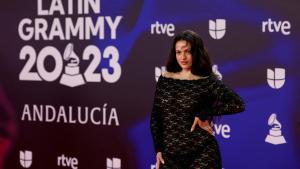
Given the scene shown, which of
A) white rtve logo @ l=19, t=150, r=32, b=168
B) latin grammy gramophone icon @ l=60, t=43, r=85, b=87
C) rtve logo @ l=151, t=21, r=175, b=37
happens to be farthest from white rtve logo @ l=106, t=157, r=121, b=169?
rtve logo @ l=151, t=21, r=175, b=37

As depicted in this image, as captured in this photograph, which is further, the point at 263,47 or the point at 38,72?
the point at 38,72

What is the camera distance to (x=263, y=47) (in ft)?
13.5

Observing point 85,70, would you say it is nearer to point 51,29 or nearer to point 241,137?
point 51,29

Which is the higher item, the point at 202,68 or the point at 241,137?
Result: the point at 202,68

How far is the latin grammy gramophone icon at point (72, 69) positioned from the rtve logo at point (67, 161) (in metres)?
0.64

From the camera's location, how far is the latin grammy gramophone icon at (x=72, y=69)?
496cm

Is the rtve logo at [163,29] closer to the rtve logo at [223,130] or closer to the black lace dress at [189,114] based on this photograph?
the rtve logo at [223,130]

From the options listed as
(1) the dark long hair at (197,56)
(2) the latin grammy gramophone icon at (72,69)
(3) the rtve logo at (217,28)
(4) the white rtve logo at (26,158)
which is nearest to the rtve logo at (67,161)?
(4) the white rtve logo at (26,158)

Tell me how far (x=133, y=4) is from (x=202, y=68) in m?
1.70

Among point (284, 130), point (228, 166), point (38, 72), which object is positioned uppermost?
point (38, 72)

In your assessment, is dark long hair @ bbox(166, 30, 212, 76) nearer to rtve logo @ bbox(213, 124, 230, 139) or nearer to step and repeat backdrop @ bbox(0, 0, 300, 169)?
step and repeat backdrop @ bbox(0, 0, 300, 169)

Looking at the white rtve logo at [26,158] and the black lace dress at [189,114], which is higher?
the black lace dress at [189,114]

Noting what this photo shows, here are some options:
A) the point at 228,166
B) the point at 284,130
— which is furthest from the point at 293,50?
the point at 228,166

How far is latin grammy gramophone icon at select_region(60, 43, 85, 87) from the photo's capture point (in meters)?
4.96
